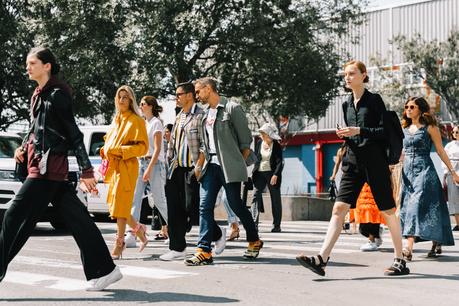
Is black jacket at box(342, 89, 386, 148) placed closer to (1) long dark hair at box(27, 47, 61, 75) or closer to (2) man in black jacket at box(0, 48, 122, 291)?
(2) man in black jacket at box(0, 48, 122, 291)

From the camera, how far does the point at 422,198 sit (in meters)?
8.47

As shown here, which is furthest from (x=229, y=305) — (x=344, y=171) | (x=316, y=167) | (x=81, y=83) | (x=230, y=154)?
(x=316, y=167)

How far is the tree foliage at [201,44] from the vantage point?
27.4 metres

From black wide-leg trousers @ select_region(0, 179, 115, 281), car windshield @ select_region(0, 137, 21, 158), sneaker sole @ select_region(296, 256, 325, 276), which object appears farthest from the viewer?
car windshield @ select_region(0, 137, 21, 158)

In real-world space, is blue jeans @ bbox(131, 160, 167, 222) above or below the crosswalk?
above

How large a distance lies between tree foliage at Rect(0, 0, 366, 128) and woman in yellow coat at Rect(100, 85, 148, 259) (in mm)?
19144

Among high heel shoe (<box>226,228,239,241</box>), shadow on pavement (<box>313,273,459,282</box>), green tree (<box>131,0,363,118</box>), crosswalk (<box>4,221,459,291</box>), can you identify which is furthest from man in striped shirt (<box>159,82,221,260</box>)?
green tree (<box>131,0,363,118</box>)

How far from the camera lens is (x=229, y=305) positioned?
527 centimetres

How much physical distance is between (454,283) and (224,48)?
23580 millimetres

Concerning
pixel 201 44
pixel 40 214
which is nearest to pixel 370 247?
pixel 40 214

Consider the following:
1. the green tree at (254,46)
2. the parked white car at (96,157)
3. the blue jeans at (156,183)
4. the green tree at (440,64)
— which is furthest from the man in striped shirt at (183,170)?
the green tree at (440,64)

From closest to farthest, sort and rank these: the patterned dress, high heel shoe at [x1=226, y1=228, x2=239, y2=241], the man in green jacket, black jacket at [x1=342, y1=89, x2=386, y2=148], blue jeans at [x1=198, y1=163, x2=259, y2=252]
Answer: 1. black jacket at [x1=342, y1=89, x2=386, y2=148]
2. blue jeans at [x1=198, y1=163, x2=259, y2=252]
3. the man in green jacket
4. the patterned dress
5. high heel shoe at [x1=226, y1=228, x2=239, y2=241]

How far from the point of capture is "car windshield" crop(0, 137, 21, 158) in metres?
12.2

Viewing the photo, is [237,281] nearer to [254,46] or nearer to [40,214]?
[40,214]
